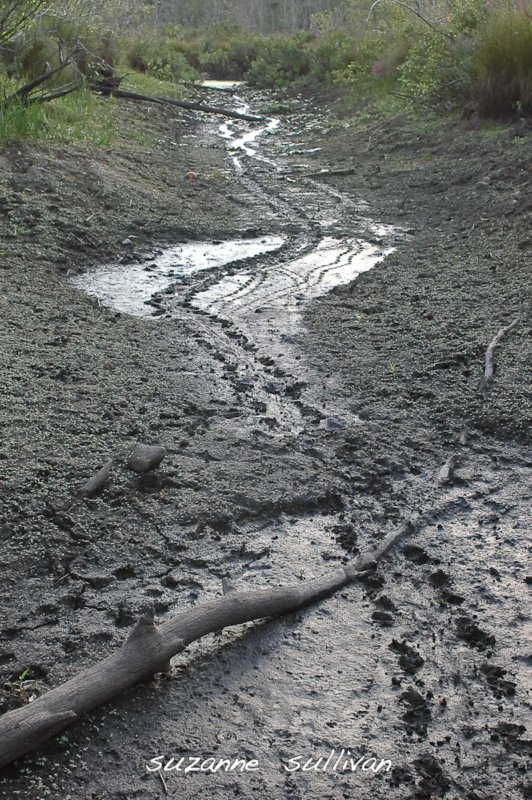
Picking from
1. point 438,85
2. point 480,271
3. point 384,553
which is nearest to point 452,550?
point 384,553

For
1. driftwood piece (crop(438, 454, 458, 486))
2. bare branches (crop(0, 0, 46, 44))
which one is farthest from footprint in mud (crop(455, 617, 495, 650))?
bare branches (crop(0, 0, 46, 44))

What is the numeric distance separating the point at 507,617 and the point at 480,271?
393 centimetres

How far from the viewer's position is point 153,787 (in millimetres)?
2209

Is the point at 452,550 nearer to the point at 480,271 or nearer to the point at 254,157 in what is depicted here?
the point at 480,271

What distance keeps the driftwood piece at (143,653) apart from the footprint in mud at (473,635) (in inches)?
16.1

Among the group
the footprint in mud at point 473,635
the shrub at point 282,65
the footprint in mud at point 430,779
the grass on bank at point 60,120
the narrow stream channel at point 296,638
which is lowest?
the footprint in mud at point 473,635

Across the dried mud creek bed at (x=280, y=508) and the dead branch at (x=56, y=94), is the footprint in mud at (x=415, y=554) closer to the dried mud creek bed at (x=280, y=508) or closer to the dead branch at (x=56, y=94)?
the dried mud creek bed at (x=280, y=508)

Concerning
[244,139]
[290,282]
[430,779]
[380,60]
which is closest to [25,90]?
[290,282]

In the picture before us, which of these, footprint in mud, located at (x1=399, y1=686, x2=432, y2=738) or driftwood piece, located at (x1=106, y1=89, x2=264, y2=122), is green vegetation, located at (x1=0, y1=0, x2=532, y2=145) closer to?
driftwood piece, located at (x1=106, y1=89, x2=264, y2=122)

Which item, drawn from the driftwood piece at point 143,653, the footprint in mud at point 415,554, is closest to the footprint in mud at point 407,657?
the driftwood piece at point 143,653

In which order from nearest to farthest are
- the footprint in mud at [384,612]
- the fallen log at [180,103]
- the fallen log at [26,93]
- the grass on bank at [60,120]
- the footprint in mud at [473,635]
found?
1. the footprint in mud at [473,635]
2. the footprint in mud at [384,612]
3. the grass on bank at [60,120]
4. the fallen log at [26,93]
5. the fallen log at [180,103]

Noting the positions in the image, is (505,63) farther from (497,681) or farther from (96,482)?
(497,681)

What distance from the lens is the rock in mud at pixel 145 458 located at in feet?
11.8

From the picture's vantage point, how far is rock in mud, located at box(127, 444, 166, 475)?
3.61 m
